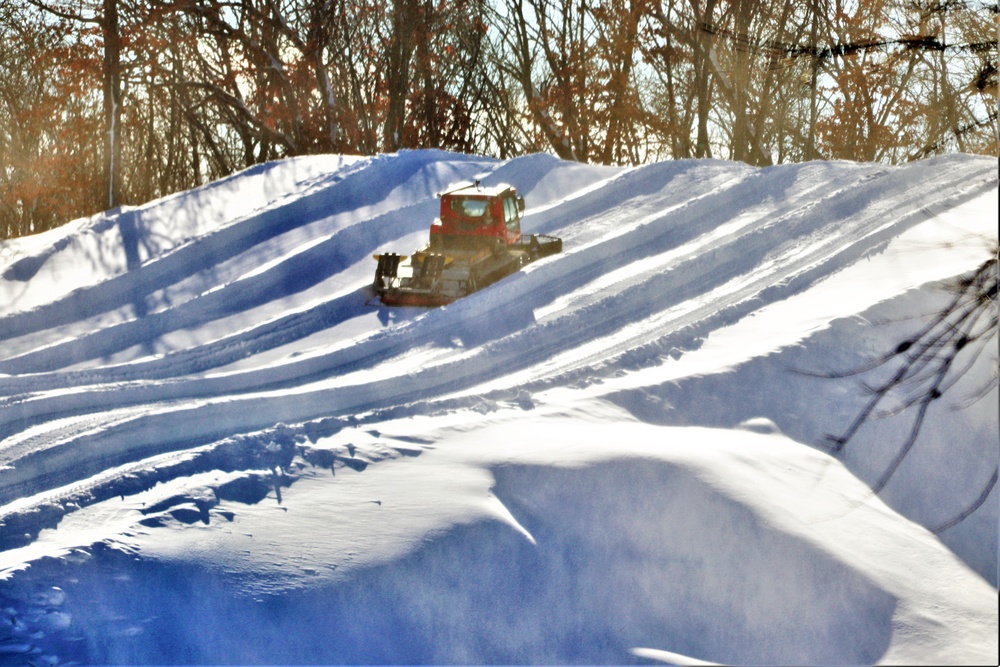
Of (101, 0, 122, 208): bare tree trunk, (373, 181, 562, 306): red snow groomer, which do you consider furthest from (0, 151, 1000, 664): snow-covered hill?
(101, 0, 122, 208): bare tree trunk

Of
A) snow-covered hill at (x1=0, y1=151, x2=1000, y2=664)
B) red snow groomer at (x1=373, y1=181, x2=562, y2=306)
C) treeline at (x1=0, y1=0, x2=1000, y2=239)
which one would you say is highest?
treeline at (x1=0, y1=0, x2=1000, y2=239)

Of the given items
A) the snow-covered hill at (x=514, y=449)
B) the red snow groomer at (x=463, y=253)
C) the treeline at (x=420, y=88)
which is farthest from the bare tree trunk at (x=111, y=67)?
the red snow groomer at (x=463, y=253)

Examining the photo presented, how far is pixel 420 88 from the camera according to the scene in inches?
777

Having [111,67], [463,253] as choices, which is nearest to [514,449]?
[463,253]

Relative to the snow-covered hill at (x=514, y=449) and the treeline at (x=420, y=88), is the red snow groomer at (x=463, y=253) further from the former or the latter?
the treeline at (x=420, y=88)

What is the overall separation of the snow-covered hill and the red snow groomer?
1.07 feet

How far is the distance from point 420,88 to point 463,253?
1142 centimetres

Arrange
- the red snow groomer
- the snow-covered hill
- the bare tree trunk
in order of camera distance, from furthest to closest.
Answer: the bare tree trunk < the red snow groomer < the snow-covered hill

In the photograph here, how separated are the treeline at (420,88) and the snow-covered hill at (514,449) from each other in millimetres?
6769

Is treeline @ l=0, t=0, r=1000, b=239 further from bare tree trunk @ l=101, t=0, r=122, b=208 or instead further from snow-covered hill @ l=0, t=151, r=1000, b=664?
snow-covered hill @ l=0, t=151, r=1000, b=664

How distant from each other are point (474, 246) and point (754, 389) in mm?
3910

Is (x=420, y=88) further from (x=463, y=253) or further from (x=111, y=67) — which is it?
A: (x=463, y=253)

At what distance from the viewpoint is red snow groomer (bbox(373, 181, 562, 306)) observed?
351 inches

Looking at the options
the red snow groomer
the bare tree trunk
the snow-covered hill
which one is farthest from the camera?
the bare tree trunk
